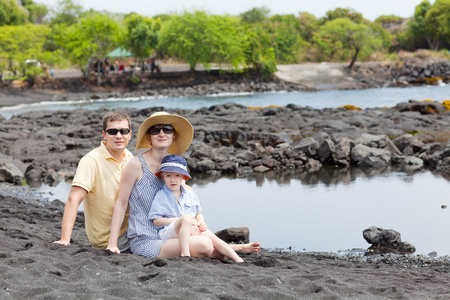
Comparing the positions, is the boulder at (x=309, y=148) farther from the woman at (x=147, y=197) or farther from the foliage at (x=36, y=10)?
the foliage at (x=36, y=10)

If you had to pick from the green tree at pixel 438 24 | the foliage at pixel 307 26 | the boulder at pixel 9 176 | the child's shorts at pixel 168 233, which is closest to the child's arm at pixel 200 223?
the child's shorts at pixel 168 233

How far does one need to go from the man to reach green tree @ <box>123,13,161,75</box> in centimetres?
5593

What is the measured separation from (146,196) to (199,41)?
57832mm

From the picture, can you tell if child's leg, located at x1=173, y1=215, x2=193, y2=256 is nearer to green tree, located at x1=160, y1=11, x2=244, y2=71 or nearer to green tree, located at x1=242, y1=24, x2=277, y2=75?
green tree, located at x1=160, y1=11, x2=244, y2=71

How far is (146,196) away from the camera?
19.3 feet

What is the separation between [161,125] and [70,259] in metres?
1.49

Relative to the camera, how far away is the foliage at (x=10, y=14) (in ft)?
226

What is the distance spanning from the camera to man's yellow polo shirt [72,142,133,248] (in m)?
6.04

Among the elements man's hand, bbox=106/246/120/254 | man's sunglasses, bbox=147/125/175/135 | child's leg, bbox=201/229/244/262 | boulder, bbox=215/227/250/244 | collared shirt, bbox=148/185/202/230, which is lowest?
boulder, bbox=215/227/250/244

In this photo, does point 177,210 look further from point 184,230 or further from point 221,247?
point 221,247

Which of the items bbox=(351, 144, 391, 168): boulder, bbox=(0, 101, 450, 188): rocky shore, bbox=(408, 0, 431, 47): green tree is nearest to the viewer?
bbox=(0, 101, 450, 188): rocky shore

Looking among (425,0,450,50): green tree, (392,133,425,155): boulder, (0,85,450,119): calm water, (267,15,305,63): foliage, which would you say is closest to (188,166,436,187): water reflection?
(392,133,425,155): boulder

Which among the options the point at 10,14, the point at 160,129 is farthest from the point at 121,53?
the point at 160,129

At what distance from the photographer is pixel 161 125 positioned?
19.5 ft
